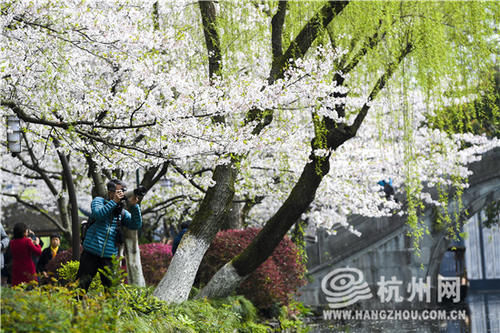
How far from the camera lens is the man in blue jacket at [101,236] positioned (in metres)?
7.56

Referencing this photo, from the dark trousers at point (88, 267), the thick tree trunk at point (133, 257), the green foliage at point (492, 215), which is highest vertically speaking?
the green foliage at point (492, 215)

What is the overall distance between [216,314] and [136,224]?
2.46 metres

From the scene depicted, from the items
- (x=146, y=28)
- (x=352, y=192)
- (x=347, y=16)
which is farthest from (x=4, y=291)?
(x=352, y=192)

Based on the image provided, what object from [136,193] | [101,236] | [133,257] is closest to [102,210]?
[101,236]

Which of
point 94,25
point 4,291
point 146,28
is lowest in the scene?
point 4,291

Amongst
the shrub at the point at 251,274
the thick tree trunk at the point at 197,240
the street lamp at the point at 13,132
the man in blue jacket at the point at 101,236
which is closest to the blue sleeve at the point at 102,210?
the man in blue jacket at the point at 101,236

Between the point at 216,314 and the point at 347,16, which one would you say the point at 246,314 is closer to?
the point at 216,314

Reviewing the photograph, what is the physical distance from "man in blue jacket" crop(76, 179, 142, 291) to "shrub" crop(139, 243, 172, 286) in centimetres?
463

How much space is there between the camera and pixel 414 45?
749 centimetres

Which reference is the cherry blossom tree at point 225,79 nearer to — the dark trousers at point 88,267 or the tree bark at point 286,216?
the tree bark at point 286,216

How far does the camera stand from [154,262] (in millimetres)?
12531

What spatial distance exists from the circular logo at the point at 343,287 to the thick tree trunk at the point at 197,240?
35.7 ft

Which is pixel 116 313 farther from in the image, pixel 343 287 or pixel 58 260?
pixel 343 287

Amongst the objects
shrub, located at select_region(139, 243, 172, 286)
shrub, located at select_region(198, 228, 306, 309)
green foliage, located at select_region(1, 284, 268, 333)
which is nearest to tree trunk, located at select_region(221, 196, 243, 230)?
shrub, located at select_region(198, 228, 306, 309)
